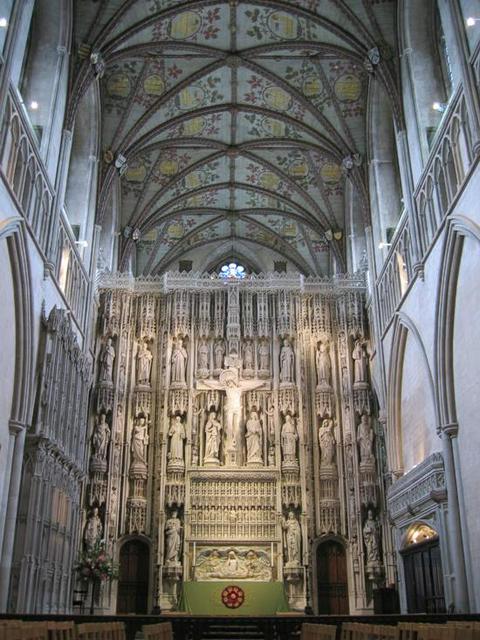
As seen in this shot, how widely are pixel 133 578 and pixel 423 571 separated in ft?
35.3

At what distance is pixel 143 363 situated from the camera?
26.8m

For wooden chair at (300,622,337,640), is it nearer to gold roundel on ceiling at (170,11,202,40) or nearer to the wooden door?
the wooden door

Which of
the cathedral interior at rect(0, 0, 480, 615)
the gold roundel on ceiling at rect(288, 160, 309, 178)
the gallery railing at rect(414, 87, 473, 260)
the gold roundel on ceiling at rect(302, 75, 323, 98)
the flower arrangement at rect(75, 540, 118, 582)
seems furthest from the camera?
A: the gold roundel on ceiling at rect(288, 160, 309, 178)

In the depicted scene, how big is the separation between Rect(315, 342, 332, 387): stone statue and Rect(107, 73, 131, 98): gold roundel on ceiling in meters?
11.7

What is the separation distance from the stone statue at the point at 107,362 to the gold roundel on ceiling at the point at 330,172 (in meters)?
10.9

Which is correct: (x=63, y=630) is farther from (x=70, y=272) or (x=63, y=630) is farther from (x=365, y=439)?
(x=365, y=439)

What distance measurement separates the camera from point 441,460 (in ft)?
55.2

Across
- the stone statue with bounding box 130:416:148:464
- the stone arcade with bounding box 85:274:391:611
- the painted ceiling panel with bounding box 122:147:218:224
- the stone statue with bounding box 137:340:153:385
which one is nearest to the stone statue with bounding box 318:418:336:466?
the stone arcade with bounding box 85:274:391:611

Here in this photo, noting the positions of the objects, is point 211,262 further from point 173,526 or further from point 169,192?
point 173,526

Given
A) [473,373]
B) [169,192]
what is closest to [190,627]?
[473,373]

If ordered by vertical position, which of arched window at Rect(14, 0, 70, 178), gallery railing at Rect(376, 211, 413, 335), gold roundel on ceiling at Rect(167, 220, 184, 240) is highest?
gold roundel on ceiling at Rect(167, 220, 184, 240)

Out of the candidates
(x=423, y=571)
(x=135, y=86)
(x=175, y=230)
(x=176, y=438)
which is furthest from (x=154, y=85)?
(x=423, y=571)

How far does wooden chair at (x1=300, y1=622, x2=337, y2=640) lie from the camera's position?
7.35m

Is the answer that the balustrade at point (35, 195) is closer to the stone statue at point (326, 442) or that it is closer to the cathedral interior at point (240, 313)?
the cathedral interior at point (240, 313)
